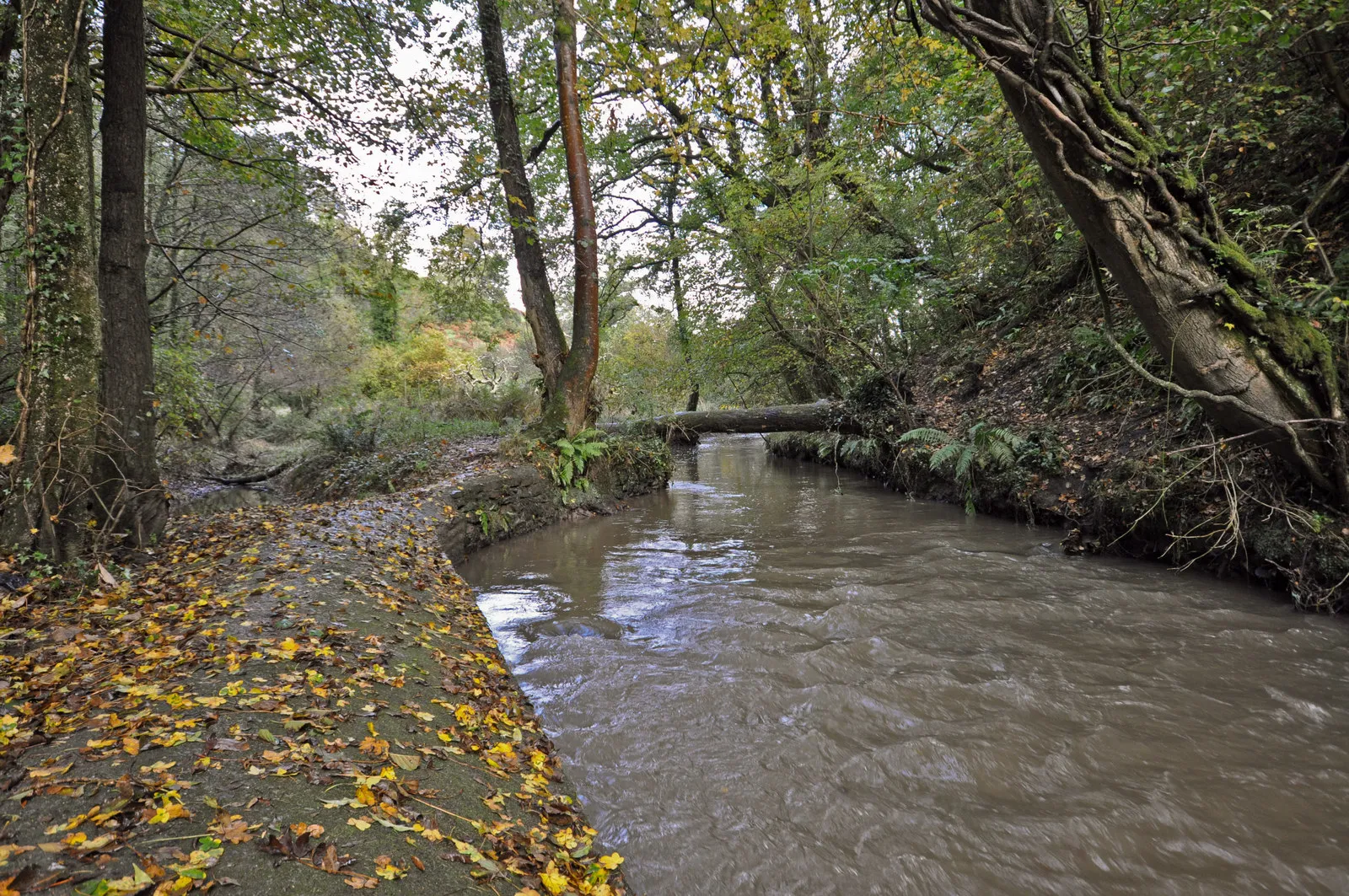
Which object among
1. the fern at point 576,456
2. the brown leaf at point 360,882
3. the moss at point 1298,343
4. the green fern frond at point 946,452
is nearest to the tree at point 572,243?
the fern at point 576,456

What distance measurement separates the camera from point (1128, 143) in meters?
4.19

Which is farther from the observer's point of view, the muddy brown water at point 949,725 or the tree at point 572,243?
the tree at point 572,243

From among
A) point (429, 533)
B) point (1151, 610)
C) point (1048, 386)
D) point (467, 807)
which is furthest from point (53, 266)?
point (1048, 386)

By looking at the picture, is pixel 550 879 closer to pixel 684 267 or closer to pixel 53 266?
pixel 53 266

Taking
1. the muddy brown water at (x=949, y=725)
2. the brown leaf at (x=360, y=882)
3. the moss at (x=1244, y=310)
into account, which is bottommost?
the muddy brown water at (x=949, y=725)

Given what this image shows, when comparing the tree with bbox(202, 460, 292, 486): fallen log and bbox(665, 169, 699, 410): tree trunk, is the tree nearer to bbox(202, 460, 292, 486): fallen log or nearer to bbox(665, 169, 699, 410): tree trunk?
bbox(665, 169, 699, 410): tree trunk

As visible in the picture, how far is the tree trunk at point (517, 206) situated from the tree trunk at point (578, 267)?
1.41 feet

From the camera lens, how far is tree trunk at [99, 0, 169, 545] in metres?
4.30

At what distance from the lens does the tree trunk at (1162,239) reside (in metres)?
4.06

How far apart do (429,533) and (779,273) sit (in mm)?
9055

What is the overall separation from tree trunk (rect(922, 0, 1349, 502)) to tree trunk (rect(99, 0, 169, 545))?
5.99 metres

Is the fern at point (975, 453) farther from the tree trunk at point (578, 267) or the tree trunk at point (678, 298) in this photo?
the tree trunk at point (678, 298)

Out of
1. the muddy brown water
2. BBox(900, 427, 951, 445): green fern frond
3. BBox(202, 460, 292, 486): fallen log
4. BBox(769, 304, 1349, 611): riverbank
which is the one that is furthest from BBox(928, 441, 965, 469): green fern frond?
BBox(202, 460, 292, 486): fallen log

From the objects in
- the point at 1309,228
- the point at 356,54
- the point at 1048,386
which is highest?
the point at 356,54
